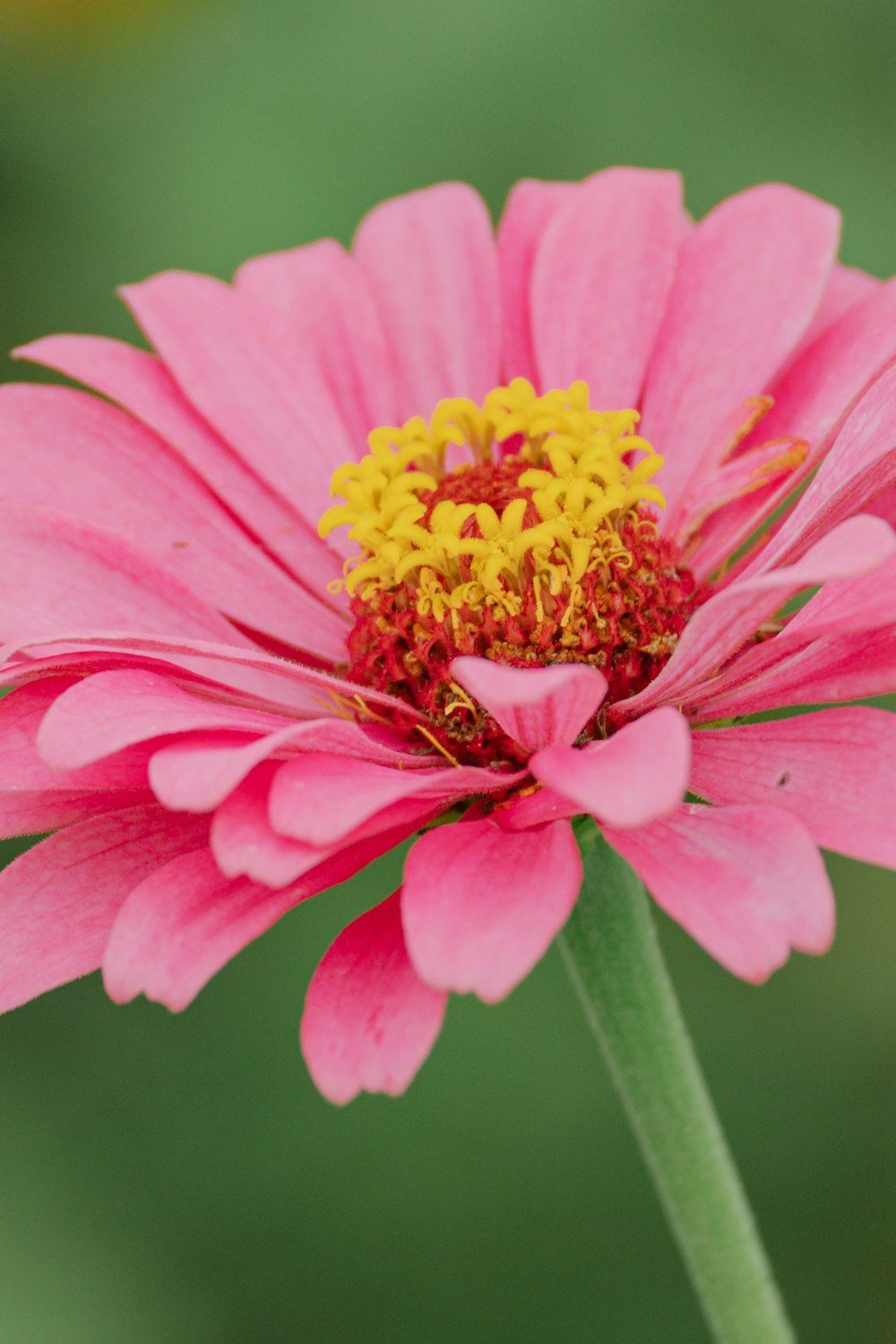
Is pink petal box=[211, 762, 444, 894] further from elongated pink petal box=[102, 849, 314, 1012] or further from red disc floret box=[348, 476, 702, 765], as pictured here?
red disc floret box=[348, 476, 702, 765]

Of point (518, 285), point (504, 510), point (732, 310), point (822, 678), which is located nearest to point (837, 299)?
point (732, 310)

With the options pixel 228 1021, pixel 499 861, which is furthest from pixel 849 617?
pixel 228 1021

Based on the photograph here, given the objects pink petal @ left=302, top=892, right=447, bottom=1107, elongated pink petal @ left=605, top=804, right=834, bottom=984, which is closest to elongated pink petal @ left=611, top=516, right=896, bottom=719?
elongated pink petal @ left=605, top=804, right=834, bottom=984

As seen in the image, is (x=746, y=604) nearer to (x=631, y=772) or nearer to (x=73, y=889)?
(x=631, y=772)

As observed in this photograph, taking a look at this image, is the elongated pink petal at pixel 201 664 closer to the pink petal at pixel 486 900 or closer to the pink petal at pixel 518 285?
the pink petal at pixel 486 900

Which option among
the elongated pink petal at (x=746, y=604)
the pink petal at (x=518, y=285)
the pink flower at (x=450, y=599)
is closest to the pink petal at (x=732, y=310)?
the pink flower at (x=450, y=599)
